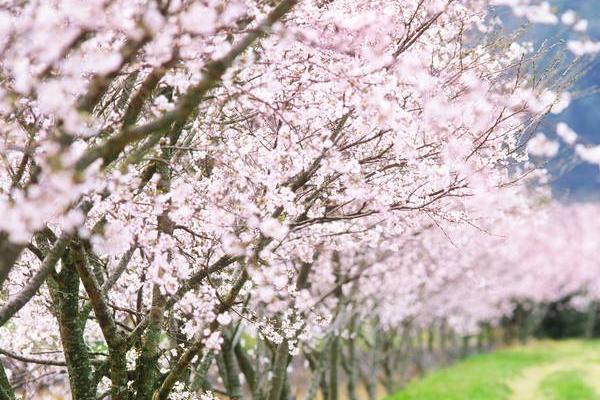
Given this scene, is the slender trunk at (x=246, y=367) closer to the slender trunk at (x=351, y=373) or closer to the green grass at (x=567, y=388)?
the slender trunk at (x=351, y=373)

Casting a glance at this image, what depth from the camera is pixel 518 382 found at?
24250mm

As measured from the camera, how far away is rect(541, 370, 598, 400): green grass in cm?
1948

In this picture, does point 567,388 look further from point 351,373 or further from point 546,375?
point 351,373

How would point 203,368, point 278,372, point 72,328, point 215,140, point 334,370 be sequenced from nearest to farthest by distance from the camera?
point 72,328 → point 215,140 → point 203,368 → point 278,372 → point 334,370

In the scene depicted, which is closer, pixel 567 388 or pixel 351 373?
A: pixel 351 373

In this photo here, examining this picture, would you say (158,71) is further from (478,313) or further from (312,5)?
(478,313)

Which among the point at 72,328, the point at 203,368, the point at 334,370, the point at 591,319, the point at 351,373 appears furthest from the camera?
the point at 591,319

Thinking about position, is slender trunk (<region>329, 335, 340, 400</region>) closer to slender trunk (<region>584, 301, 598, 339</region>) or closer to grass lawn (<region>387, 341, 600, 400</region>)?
grass lawn (<region>387, 341, 600, 400</region>)

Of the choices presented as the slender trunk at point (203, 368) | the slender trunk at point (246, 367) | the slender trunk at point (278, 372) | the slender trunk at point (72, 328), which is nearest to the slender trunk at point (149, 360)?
the slender trunk at point (72, 328)

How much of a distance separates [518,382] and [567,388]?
3561 millimetres

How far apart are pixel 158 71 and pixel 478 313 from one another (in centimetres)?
3432

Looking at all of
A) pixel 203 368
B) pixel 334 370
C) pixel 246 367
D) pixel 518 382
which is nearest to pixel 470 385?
pixel 518 382

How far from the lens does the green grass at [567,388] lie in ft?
63.9

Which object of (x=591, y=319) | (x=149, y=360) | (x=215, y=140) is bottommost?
(x=149, y=360)
